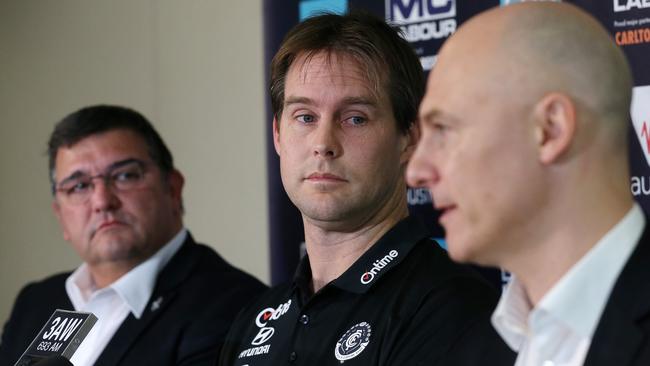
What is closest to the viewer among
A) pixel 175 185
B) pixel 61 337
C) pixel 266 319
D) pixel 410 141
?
pixel 61 337

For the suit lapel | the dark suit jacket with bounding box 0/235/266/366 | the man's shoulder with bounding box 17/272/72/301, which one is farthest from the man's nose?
the man's shoulder with bounding box 17/272/72/301

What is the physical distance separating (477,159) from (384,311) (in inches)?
29.9

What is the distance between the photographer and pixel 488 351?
6.28 ft

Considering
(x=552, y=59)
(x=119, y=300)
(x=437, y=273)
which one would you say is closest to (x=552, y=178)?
(x=552, y=59)

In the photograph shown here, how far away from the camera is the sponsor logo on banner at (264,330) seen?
101 inches

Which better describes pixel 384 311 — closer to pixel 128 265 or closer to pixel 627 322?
pixel 627 322

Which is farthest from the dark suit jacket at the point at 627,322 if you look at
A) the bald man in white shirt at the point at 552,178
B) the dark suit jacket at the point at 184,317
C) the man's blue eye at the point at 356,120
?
the dark suit jacket at the point at 184,317

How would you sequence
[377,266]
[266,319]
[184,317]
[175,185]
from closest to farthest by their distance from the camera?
[377,266] < [266,319] < [184,317] < [175,185]

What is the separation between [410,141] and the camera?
2545mm

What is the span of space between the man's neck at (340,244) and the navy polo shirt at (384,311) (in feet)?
0.13

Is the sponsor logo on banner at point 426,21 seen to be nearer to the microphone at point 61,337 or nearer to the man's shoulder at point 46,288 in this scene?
the microphone at point 61,337

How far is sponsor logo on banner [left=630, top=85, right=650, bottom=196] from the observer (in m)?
2.65

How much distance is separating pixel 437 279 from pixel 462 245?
2.13 ft

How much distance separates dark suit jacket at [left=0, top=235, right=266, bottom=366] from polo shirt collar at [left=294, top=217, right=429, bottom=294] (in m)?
0.68
